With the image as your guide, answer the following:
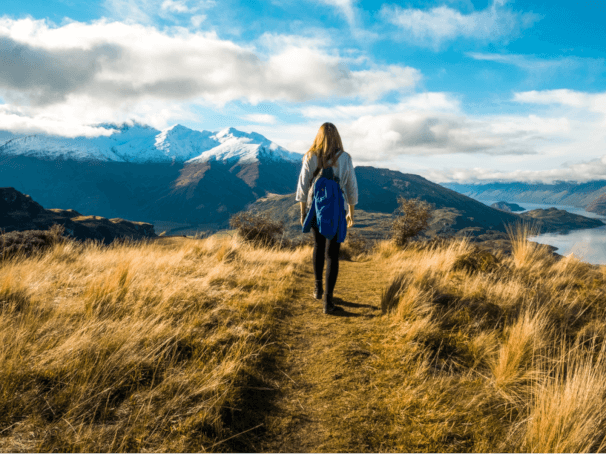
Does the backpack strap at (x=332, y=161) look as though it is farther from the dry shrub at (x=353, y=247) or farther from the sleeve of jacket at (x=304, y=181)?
the dry shrub at (x=353, y=247)

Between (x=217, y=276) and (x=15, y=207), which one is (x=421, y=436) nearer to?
(x=217, y=276)

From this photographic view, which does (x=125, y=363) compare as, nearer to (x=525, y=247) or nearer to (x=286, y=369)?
(x=286, y=369)

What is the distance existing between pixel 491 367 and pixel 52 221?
185 m

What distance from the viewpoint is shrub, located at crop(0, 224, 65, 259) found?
21.7 ft

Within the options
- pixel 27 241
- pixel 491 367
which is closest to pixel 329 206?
pixel 491 367

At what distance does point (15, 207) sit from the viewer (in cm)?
15788

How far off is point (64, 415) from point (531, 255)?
937cm

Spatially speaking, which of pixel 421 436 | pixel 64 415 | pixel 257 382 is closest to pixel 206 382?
pixel 257 382

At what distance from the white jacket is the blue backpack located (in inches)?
4.5

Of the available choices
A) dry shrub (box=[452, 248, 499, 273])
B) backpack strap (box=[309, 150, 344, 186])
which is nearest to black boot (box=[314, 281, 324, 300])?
backpack strap (box=[309, 150, 344, 186])

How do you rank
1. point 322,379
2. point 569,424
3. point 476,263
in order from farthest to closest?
point 476,263, point 322,379, point 569,424

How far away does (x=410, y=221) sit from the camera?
16188 millimetres

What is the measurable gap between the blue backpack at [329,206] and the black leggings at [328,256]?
0.14m

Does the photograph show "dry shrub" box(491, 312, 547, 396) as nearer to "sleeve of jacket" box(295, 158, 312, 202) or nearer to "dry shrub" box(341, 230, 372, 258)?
"sleeve of jacket" box(295, 158, 312, 202)
